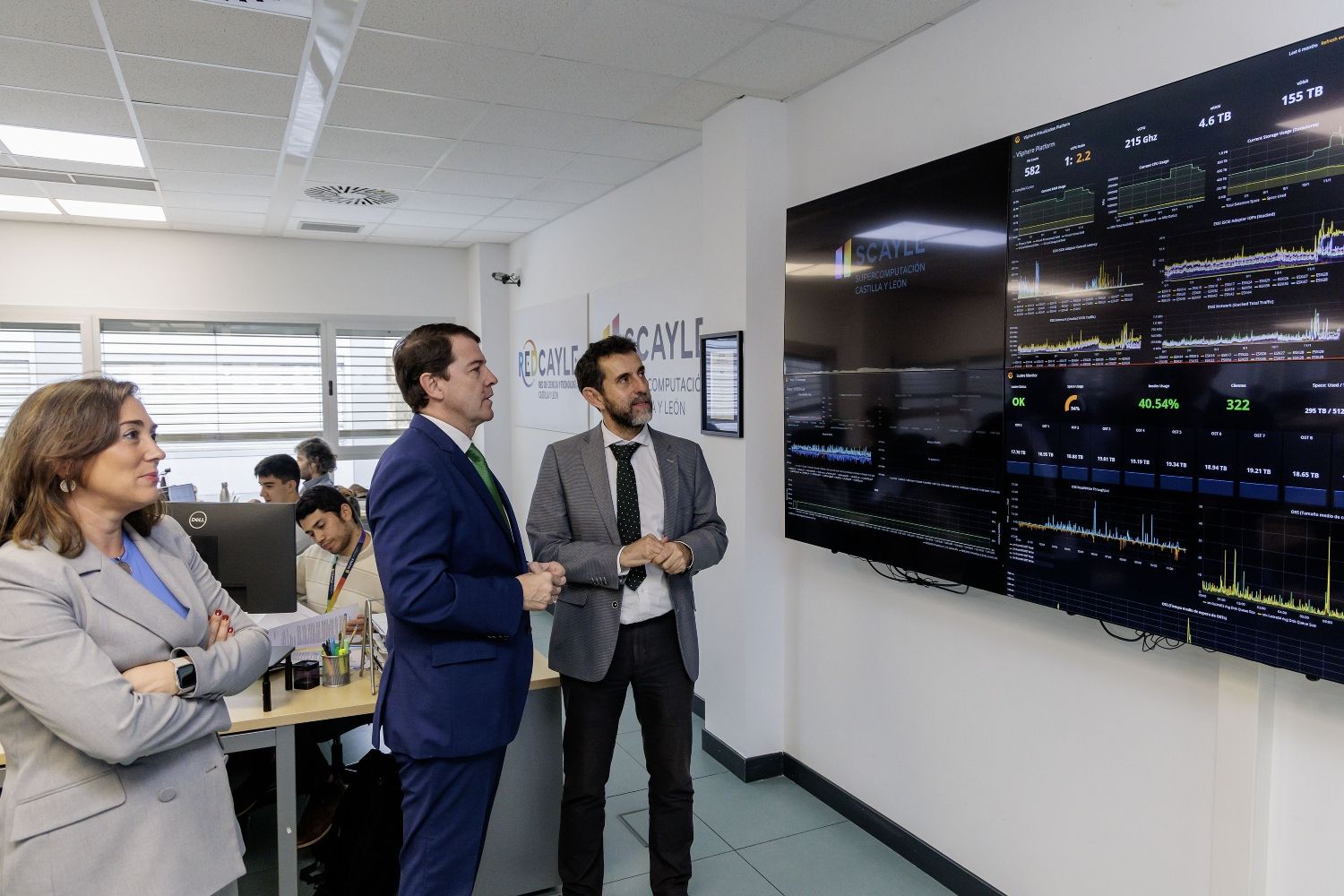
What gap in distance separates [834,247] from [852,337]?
13.6 inches

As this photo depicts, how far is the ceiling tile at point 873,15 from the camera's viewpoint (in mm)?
2506

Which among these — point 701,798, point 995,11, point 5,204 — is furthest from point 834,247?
point 5,204

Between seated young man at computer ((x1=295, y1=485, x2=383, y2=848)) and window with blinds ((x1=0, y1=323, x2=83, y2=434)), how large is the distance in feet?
12.7

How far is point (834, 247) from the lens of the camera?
9.52ft

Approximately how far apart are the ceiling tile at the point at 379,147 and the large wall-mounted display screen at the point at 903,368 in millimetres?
1992

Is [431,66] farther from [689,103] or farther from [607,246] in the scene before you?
[607,246]

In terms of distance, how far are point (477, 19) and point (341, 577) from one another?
6.57 ft

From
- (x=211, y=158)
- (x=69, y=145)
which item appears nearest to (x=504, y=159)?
(x=211, y=158)

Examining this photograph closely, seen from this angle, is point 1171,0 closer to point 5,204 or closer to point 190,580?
point 190,580

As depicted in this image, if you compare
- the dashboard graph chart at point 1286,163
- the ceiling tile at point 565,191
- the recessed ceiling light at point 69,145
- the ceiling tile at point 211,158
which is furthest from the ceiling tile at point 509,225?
the dashboard graph chart at point 1286,163

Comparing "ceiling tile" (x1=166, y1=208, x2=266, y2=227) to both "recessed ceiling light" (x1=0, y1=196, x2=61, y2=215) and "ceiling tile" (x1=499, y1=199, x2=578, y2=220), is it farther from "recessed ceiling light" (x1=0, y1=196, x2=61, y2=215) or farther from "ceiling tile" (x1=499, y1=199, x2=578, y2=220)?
"ceiling tile" (x1=499, y1=199, x2=578, y2=220)

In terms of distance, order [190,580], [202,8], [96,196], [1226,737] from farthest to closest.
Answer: [96,196], [202,8], [1226,737], [190,580]

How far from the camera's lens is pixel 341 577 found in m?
3.09

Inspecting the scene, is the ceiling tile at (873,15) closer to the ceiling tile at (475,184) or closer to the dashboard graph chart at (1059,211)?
the dashboard graph chart at (1059,211)
